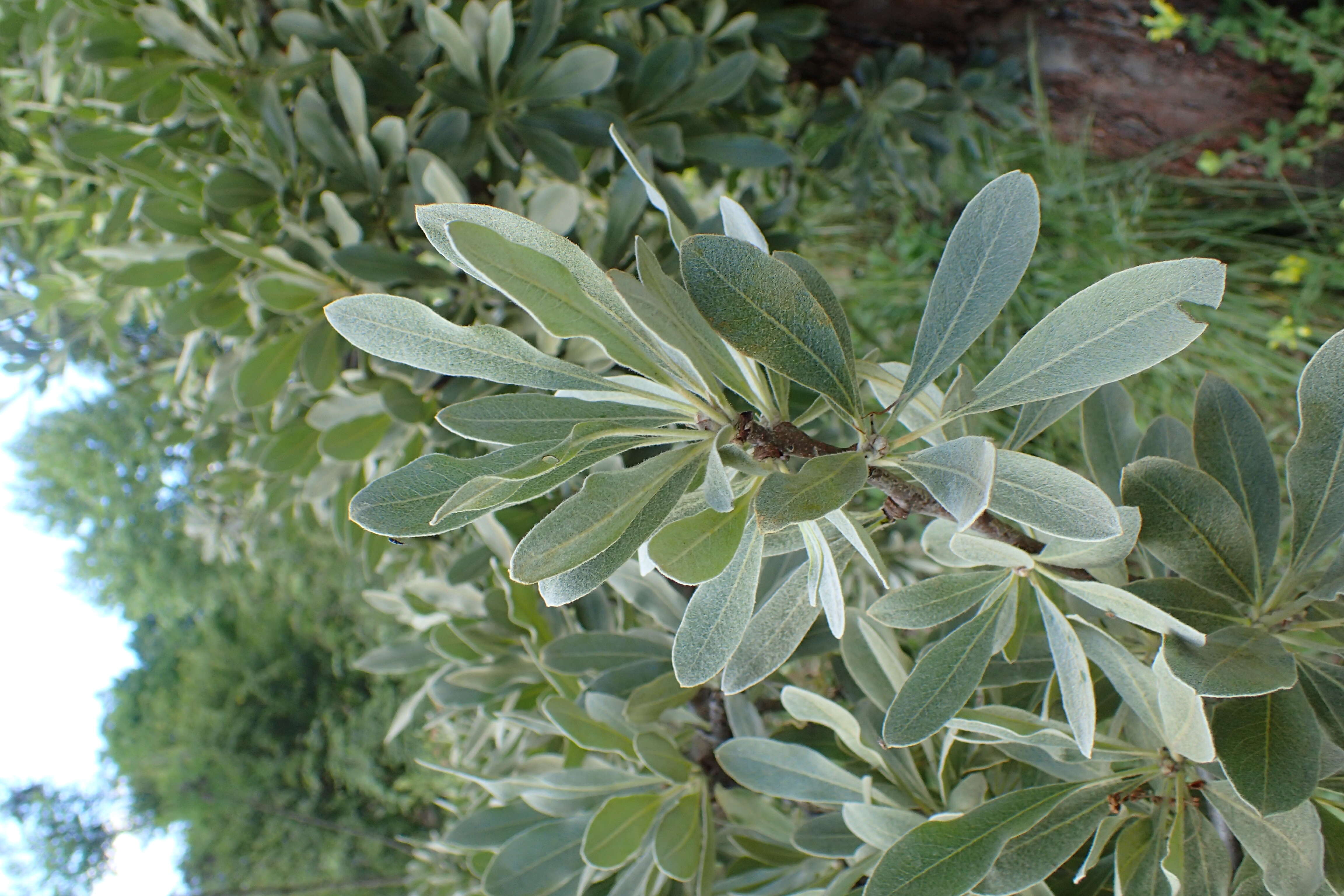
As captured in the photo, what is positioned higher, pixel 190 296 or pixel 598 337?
pixel 598 337

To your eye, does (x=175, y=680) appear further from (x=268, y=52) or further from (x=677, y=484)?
(x=677, y=484)

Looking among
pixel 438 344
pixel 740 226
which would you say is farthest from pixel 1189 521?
pixel 438 344

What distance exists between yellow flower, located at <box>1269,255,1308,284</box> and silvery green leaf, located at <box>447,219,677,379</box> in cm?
146

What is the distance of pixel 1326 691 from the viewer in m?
0.39

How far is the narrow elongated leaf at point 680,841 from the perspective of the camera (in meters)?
0.58

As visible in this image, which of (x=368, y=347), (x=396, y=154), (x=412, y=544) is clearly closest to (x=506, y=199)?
(x=396, y=154)

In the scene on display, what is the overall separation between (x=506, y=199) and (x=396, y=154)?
12cm

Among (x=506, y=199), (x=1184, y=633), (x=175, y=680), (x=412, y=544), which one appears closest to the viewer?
(x=1184, y=633)

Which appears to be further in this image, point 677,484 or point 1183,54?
point 1183,54

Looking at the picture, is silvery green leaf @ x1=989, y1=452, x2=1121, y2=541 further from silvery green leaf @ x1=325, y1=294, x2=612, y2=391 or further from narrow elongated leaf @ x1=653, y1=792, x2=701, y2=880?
narrow elongated leaf @ x1=653, y1=792, x2=701, y2=880

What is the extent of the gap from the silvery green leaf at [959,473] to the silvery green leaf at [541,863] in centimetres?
47

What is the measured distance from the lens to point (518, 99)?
918 mm

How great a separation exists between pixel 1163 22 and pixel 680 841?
147 cm

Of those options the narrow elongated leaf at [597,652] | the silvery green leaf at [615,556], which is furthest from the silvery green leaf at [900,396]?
the narrow elongated leaf at [597,652]
